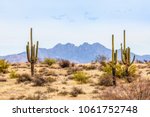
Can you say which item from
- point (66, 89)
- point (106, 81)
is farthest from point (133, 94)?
point (106, 81)

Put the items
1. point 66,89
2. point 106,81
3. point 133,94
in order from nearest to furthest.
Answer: point 133,94
point 66,89
point 106,81

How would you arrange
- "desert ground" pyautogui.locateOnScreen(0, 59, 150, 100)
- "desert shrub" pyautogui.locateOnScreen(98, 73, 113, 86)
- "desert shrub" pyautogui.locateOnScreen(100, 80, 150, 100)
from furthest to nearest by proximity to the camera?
"desert shrub" pyautogui.locateOnScreen(98, 73, 113, 86), "desert ground" pyautogui.locateOnScreen(0, 59, 150, 100), "desert shrub" pyautogui.locateOnScreen(100, 80, 150, 100)

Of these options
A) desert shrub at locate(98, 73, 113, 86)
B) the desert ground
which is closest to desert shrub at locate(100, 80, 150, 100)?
the desert ground

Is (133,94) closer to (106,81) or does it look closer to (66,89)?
(66,89)

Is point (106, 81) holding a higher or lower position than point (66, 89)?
higher

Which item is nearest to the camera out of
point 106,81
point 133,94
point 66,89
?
point 133,94

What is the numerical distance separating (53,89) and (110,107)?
46.9ft

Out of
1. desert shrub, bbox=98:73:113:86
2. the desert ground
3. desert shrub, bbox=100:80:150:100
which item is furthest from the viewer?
desert shrub, bbox=98:73:113:86

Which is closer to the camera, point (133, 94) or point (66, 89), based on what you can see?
point (133, 94)

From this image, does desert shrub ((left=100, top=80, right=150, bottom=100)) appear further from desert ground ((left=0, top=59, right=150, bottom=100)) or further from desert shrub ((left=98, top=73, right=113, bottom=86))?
desert shrub ((left=98, top=73, right=113, bottom=86))

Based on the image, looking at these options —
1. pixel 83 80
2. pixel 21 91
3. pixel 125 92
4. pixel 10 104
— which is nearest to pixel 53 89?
pixel 21 91

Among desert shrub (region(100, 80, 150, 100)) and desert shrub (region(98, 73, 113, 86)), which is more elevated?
desert shrub (region(100, 80, 150, 100))

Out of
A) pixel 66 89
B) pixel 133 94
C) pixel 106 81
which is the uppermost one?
pixel 133 94

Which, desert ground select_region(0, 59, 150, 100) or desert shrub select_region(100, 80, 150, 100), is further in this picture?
desert ground select_region(0, 59, 150, 100)
